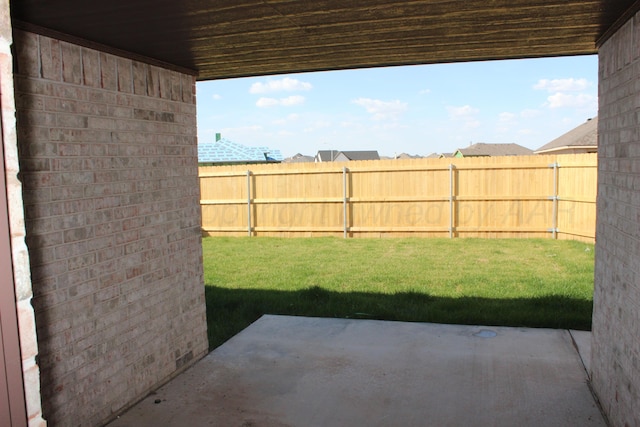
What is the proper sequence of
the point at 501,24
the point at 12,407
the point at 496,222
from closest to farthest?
the point at 12,407, the point at 501,24, the point at 496,222

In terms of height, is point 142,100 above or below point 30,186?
above

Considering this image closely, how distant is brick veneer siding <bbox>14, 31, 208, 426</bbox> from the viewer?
3.47 meters

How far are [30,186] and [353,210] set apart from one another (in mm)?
10872

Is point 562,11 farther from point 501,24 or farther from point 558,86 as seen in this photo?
point 558,86

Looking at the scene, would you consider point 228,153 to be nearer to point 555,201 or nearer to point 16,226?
point 555,201

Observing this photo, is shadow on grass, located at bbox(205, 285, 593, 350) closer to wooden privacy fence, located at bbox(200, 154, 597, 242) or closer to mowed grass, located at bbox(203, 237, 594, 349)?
mowed grass, located at bbox(203, 237, 594, 349)

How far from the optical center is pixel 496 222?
1320cm

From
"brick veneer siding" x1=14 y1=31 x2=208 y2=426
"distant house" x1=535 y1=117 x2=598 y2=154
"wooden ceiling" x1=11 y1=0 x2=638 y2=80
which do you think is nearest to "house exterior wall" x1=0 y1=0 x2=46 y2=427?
"wooden ceiling" x1=11 y1=0 x2=638 y2=80

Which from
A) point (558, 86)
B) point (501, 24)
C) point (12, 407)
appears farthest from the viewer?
point (558, 86)

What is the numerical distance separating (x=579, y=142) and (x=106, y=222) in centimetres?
2257

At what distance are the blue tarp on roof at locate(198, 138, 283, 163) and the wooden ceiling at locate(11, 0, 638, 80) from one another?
25.9m

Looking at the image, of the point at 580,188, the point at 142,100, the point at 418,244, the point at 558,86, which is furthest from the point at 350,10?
the point at 558,86

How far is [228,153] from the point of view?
102 ft

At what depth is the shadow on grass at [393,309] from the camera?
6262mm
